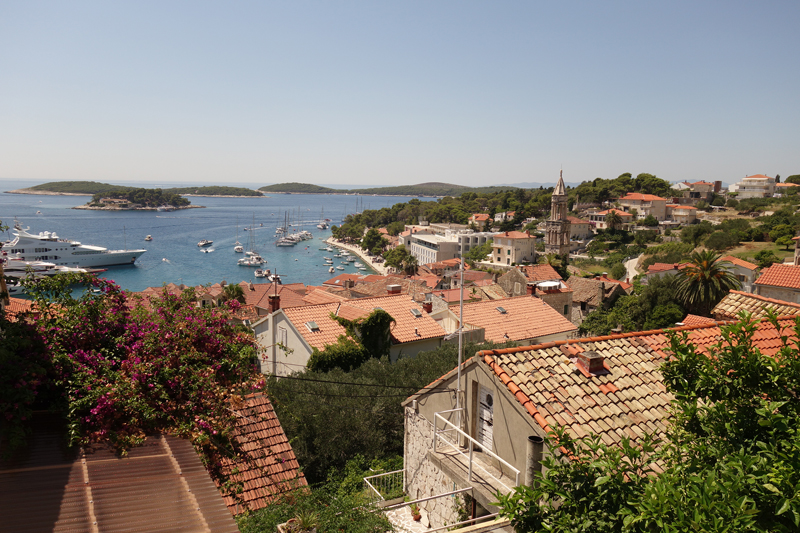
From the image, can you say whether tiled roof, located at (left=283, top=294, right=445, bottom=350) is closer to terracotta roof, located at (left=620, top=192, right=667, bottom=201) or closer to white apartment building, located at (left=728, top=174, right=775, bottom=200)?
terracotta roof, located at (left=620, top=192, right=667, bottom=201)

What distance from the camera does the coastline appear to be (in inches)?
3866

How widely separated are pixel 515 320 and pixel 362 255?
93.4m

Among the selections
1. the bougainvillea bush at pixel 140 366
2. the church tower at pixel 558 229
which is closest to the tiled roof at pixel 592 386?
the bougainvillea bush at pixel 140 366

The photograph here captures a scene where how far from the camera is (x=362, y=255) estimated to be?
115 m

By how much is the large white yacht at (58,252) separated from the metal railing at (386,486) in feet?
290

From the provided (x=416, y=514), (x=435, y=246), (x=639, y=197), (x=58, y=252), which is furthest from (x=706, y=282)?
(x=58, y=252)

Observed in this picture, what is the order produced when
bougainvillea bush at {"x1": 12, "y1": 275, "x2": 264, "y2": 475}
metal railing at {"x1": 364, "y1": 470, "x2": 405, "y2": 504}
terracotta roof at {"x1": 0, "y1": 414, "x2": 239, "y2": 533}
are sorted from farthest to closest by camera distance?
metal railing at {"x1": 364, "y1": 470, "x2": 405, "y2": 504}, bougainvillea bush at {"x1": 12, "y1": 275, "x2": 264, "y2": 475}, terracotta roof at {"x1": 0, "y1": 414, "x2": 239, "y2": 533}

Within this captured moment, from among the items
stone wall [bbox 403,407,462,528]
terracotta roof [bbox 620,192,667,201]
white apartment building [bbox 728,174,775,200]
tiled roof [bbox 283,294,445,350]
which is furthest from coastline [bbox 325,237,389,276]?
white apartment building [bbox 728,174,775,200]

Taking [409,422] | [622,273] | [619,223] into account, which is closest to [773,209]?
[619,223]

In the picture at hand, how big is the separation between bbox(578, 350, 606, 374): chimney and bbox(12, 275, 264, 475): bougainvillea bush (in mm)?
5119

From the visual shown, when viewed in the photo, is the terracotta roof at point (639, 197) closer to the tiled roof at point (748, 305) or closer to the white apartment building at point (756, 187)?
the white apartment building at point (756, 187)

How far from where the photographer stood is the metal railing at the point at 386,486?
10341 mm

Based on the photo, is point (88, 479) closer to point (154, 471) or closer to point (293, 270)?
point (154, 471)

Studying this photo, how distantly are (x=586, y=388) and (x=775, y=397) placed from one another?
308 cm
